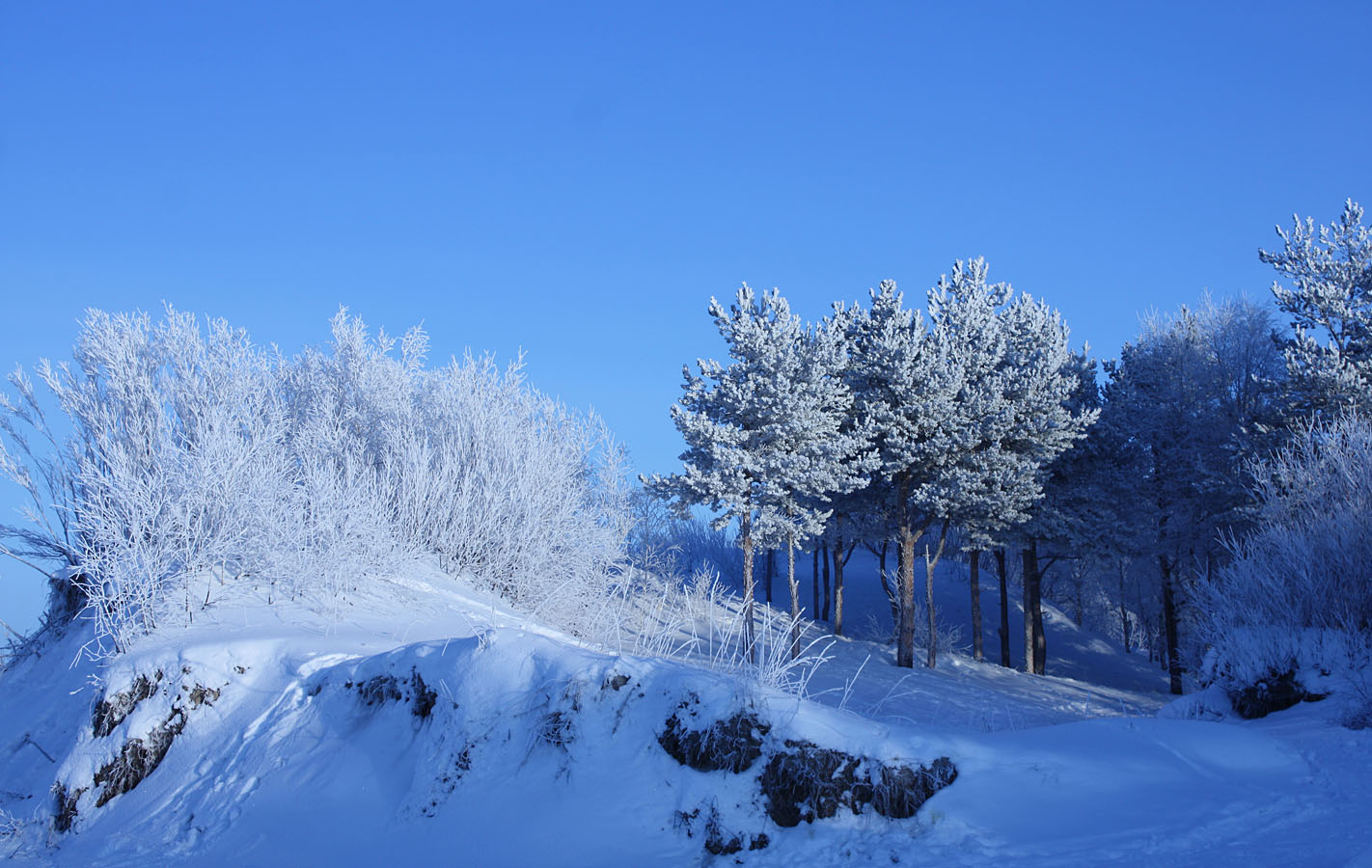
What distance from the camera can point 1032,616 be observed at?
26.5 m

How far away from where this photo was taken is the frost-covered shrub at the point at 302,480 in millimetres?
13281

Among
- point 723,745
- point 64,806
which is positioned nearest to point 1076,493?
point 723,745

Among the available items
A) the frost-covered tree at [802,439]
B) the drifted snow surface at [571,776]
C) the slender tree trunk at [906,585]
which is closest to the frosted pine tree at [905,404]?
the slender tree trunk at [906,585]

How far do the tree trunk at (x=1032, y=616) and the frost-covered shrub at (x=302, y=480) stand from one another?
513 inches

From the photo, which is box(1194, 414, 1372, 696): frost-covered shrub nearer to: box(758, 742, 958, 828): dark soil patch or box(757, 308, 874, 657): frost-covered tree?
box(758, 742, 958, 828): dark soil patch

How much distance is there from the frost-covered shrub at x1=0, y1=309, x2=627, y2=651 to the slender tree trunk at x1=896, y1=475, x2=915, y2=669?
8.54m

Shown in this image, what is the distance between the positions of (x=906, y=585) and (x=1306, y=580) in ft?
35.9

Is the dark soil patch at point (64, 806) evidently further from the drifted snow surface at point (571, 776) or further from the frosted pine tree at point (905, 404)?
the frosted pine tree at point (905, 404)

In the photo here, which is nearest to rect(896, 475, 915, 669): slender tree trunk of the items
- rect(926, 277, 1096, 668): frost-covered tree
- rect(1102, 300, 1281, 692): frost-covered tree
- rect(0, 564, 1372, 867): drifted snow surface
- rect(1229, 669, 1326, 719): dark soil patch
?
rect(926, 277, 1096, 668): frost-covered tree

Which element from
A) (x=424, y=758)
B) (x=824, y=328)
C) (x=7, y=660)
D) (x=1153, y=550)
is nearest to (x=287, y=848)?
(x=424, y=758)

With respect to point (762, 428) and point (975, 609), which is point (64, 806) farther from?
point (975, 609)

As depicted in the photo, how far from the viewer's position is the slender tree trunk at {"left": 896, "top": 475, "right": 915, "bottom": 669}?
23.4m

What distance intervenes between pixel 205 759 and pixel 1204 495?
2458 centimetres

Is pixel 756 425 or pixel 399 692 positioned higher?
pixel 756 425
